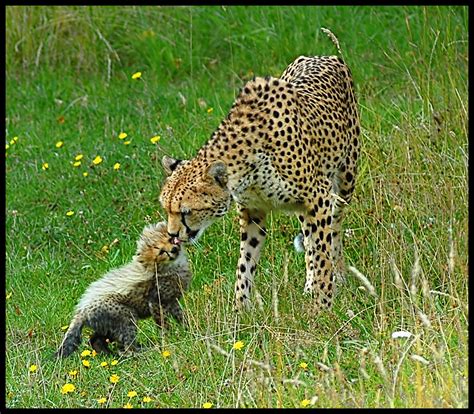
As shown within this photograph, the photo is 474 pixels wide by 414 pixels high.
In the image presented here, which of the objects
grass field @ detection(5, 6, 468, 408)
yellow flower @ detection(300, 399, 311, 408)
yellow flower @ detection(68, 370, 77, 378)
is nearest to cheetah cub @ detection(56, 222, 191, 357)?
grass field @ detection(5, 6, 468, 408)

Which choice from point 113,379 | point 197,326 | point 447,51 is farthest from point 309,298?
point 447,51

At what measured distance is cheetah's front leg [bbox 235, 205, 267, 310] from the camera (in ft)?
19.5

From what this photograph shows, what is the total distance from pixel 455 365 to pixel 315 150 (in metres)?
1.73

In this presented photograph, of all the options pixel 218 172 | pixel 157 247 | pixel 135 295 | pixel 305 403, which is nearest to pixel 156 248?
pixel 157 247

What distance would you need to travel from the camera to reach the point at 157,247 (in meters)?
5.66

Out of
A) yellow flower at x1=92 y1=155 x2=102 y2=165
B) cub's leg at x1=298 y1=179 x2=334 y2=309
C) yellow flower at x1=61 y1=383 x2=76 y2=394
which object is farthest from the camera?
yellow flower at x1=92 y1=155 x2=102 y2=165

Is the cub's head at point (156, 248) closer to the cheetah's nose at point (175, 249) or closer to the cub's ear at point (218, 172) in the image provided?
the cheetah's nose at point (175, 249)

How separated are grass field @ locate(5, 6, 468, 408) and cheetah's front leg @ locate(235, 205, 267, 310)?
0.30 ft

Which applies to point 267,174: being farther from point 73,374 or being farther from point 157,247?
point 73,374

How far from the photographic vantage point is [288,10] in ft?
31.2

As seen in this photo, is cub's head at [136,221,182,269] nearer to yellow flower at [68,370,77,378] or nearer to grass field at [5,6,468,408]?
grass field at [5,6,468,408]

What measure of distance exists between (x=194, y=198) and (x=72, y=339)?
0.86 metres

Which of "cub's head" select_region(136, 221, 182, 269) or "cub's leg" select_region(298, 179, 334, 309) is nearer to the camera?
"cub's head" select_region(136, 221, 182, 269)
